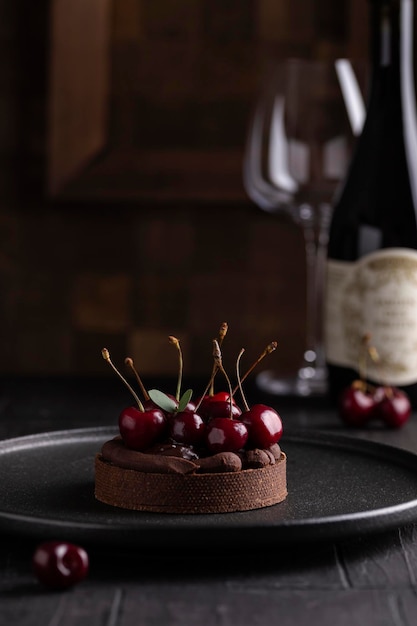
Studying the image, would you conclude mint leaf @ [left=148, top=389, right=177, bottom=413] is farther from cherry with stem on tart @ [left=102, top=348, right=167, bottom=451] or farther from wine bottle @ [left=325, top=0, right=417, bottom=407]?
wine bottle @ [left=325, top=0, right=417, bottom=407]

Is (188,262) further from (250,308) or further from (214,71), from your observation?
(214,71)

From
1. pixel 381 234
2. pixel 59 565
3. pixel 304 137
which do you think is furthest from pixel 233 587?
pixel 304 137

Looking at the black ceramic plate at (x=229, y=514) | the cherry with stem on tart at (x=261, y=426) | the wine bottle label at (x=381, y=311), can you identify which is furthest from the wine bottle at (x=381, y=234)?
the cherry with stem on tart at (x=261, y=426)

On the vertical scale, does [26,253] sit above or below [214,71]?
below

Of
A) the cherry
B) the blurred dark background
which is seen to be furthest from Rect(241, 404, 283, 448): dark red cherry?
the blurred dark background

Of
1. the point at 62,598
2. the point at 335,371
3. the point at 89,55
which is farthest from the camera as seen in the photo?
the point at 89,55

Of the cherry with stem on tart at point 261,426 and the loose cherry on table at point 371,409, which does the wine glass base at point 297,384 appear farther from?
the cherry with stem on tart at point 261,426

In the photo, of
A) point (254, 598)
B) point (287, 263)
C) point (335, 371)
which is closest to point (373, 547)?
point (254, 598)

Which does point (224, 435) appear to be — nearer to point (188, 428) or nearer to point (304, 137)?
point (188, 428)

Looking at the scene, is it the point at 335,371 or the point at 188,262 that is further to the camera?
the point at 188,262
